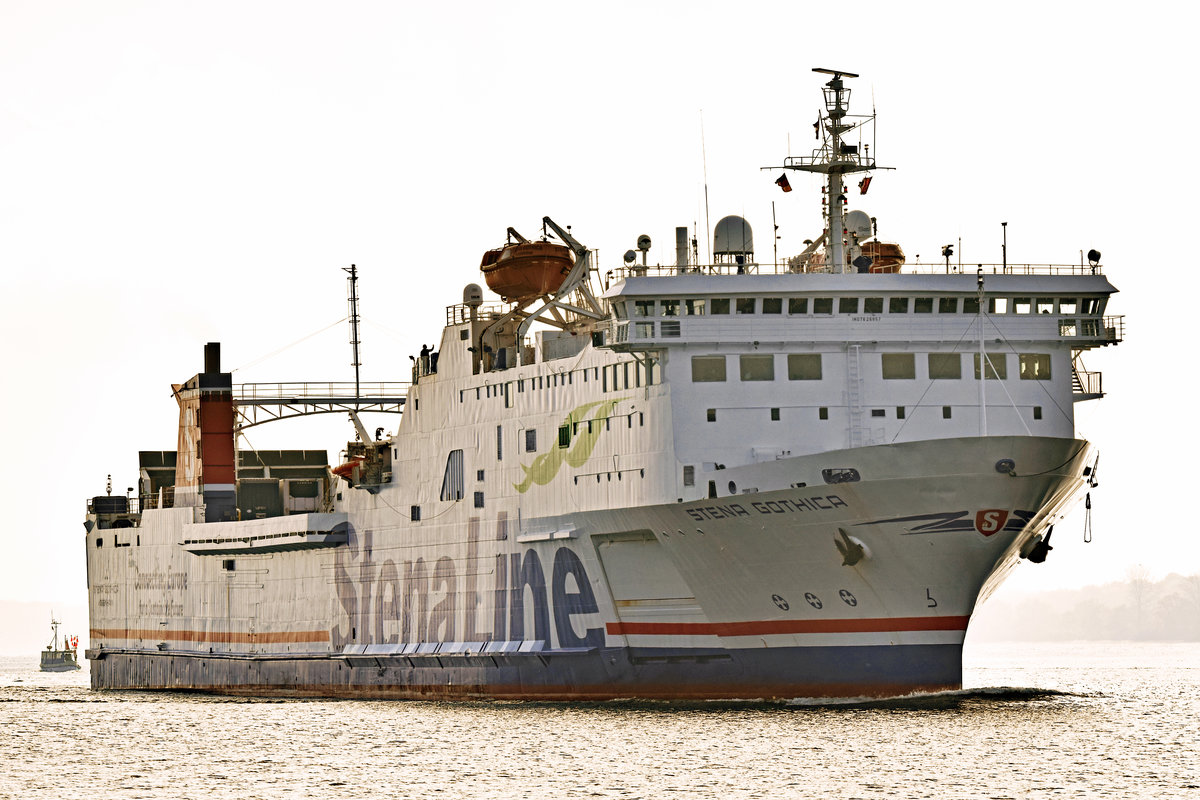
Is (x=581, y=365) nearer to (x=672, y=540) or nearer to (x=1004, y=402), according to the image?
(x=672, y=540)

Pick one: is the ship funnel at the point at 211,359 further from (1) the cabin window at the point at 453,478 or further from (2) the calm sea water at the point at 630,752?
(1) the cabin window at the point at 453,478

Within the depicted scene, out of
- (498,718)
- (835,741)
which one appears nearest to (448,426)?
(498,718)

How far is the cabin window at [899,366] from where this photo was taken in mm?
37344

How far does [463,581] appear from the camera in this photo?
141 feet

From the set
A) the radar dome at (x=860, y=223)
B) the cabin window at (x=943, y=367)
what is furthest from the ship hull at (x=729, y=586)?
the radar dome at (x=860, y=223)

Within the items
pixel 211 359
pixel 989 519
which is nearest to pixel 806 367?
pixel 989 519

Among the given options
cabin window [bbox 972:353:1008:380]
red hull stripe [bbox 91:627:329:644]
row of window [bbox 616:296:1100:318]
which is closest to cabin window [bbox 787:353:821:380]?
row of window [bbox 616:296:1100:318]

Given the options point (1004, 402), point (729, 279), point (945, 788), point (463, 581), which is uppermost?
point (729, 279)

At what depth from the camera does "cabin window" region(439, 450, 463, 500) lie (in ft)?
143

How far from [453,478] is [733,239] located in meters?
9.25

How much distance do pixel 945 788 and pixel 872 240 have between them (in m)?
16.7

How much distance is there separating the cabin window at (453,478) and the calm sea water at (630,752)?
4.80 metres

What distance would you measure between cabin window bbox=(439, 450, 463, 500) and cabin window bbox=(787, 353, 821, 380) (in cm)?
965

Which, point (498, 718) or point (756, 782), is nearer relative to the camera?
point (756, 782)
